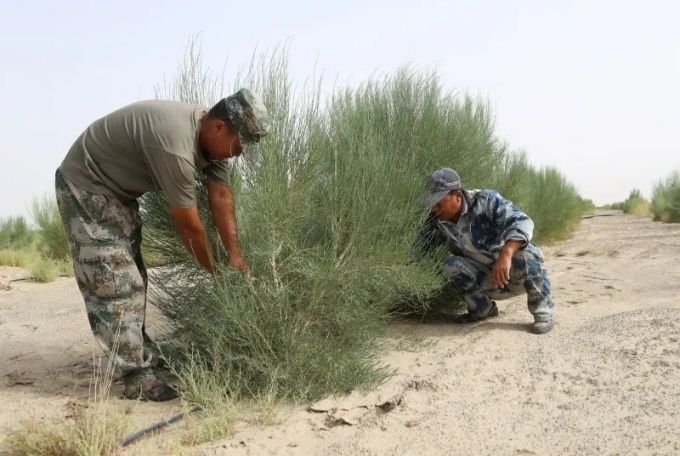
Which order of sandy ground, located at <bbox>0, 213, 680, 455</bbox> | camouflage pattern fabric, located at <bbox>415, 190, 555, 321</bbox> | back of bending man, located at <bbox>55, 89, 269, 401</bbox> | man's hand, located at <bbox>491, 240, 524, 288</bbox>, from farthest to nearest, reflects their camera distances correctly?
1. camouflage pattern fabric, located at <bbox>415, 190, 555, 321</bbox>
2. man's hand, located at <bbox>491, 240, 524, 288</bbox>
3. back of bending man, located at <bbox>55, 89, 269, 401</bbox>
4. sandy ground, located at <bbox>0, 213, 680, 455</bbox>

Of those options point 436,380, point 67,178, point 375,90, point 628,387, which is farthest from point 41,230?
point 628,387

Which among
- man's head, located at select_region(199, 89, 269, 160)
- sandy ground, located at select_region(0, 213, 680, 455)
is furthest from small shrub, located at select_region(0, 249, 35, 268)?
man's head, located at select_region(199, 89, 269, 160)

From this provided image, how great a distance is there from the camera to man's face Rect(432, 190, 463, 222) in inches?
192

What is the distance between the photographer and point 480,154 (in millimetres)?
6758

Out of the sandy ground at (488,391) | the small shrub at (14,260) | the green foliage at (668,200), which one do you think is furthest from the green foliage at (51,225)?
the green foliage at (668,200)

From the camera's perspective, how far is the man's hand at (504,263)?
458 centimetres

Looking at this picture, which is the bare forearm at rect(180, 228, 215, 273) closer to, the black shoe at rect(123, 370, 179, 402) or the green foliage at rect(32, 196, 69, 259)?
the black shoe at rect(123, 370, 179, 402)

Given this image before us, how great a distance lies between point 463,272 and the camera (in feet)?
16.8

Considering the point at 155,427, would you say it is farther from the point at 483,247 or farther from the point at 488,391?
the point at 483,247

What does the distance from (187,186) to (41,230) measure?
11.9 m

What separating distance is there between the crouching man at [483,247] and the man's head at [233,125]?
176cm

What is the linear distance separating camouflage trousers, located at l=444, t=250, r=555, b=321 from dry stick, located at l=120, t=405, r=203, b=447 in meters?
2.45

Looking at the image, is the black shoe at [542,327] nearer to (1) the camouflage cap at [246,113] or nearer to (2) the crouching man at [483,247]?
(2) the crouching man at [483,247]

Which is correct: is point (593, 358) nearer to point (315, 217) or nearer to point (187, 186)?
point (315, 217)
